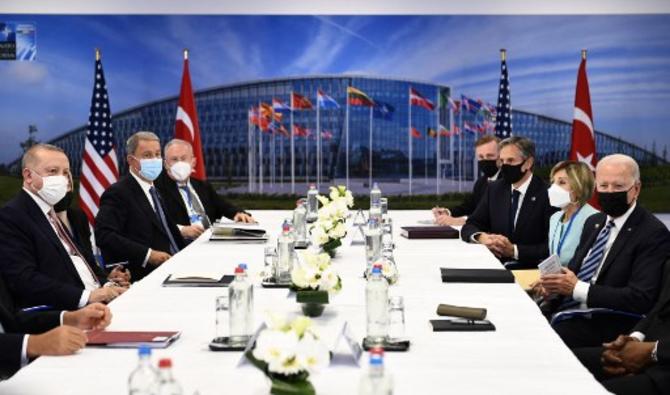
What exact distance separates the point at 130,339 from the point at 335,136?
7.97 m

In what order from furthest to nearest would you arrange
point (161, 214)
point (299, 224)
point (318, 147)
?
1. point (318, 147)
2. point (161, 214)
3. point (299, 224)

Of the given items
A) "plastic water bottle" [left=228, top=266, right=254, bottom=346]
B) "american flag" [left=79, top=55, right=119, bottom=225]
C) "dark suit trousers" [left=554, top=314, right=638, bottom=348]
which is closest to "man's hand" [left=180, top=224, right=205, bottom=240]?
"american flag" [left=79, top=55, right=119, bottom=225]

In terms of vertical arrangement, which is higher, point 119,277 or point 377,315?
point 377,315

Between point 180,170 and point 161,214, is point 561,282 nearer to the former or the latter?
point 161,214

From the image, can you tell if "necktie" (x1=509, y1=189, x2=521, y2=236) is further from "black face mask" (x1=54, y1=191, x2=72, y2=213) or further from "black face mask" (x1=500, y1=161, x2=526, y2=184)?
"black face mask" (x1=54, y1=191, x2=72, y2=213)

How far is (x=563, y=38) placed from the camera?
9945mm

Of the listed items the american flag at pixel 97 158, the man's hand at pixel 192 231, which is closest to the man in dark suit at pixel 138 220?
the man's hand at pixel 192 231

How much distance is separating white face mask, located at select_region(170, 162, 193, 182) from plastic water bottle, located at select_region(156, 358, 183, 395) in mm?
4860

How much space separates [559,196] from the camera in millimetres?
5020

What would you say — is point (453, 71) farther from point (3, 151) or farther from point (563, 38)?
point (3, 151)

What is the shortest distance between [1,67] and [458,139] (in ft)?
17.4

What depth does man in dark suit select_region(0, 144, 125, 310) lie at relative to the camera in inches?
149

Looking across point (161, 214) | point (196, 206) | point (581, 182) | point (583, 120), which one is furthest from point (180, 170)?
point (583, 120)

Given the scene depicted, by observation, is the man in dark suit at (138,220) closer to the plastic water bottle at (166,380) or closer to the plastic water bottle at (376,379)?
the plastic water bottle at (166,380)
